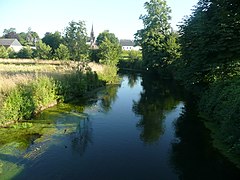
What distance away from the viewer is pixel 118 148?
48.9 feet

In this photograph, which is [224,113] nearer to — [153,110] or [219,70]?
[219,70]

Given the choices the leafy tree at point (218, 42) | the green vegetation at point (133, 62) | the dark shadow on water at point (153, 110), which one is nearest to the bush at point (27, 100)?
the dark shadow on water at point (153, 110)

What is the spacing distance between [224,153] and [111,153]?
226 inches

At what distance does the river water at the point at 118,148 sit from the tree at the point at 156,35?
33.6 m

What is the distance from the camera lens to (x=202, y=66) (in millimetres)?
22641

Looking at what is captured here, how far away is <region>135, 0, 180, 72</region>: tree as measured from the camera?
185 ft

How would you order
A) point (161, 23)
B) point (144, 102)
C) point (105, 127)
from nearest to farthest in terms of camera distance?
point (105, 127)
point (144, 102)
point (161, 23)

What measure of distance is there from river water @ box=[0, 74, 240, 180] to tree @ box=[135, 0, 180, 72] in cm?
3357

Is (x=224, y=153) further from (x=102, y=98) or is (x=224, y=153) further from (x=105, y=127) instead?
(x=102, y=98)

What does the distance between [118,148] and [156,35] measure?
4765 centimetres

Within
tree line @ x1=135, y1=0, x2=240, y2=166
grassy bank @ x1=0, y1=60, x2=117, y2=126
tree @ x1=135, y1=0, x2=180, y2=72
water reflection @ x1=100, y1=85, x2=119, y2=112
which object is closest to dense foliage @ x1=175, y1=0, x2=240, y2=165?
tree line @ x1=135, y1=0, x2=240, y2=166

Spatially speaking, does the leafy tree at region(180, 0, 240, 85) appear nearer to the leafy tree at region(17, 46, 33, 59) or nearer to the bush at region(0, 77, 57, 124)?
the bush at region(0, 77, 57, 124)

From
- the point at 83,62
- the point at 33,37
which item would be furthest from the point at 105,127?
the point at 33,37

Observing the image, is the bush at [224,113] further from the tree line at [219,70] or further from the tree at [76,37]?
the tree at [76,37]
